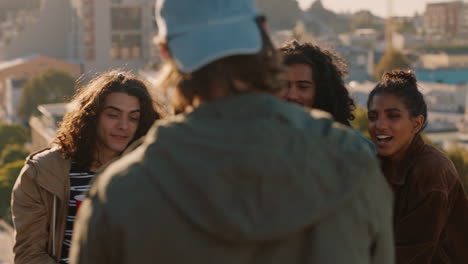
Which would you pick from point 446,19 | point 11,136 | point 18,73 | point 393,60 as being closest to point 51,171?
point 11,136

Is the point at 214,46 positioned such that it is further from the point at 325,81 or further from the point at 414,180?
the point at 325,81

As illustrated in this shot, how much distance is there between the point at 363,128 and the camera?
24406 millimetres

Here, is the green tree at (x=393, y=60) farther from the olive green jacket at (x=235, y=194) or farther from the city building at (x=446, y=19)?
the olive green jacket at (x=235, y=194)

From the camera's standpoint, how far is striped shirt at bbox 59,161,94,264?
8.09 feet

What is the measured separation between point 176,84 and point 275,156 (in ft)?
0.81

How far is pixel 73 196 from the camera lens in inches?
98.3

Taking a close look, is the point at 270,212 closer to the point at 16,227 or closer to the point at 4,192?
the point at 16,227

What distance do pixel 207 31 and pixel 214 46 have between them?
0.03 meters

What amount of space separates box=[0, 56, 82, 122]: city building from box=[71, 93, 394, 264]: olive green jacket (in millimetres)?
49300

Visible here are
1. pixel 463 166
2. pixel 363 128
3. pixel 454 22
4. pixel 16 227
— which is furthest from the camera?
pixel 454 22

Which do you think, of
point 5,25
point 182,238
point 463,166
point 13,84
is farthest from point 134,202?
point 5,25

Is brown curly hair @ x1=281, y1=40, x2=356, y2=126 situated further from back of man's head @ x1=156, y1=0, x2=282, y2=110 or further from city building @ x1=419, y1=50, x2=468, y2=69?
city building @ x1=419, y1=50, x2=468, y2=69

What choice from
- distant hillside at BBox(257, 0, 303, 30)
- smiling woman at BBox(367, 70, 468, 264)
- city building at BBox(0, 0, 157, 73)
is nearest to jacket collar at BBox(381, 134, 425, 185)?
smiling woman at BBox(367, 70, 468, 264)

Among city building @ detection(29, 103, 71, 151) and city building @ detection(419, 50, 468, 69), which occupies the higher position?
city building @ detection(419, 50, 468, 69)
